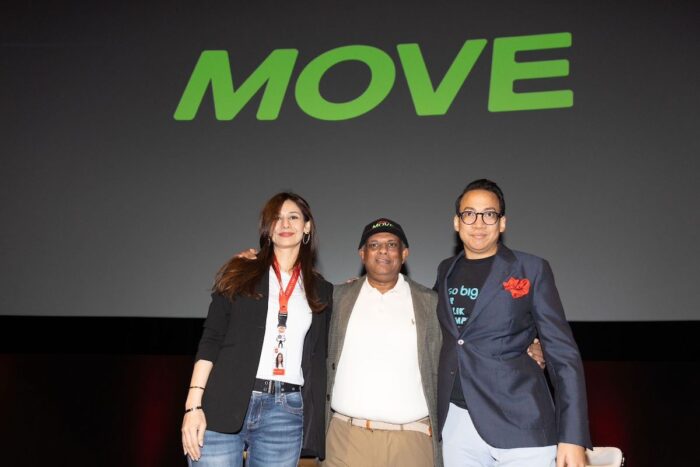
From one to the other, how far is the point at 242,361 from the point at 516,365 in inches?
35.9

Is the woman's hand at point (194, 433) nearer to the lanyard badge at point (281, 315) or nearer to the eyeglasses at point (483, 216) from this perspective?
the lanyard badge at point (281, 315)

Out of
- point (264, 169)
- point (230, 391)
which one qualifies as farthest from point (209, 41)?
point (230, 391)

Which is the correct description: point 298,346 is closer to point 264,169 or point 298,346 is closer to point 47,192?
point 264,169

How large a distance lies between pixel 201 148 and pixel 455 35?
1746 mm

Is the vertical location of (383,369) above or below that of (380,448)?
above

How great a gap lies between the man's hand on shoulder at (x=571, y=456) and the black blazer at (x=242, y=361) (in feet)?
2.61

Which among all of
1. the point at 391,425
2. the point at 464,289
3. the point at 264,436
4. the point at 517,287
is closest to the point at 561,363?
the point at 517,287

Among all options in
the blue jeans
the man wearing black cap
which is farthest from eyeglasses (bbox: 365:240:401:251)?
the blue jeans

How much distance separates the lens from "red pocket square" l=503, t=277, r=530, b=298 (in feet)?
6.15

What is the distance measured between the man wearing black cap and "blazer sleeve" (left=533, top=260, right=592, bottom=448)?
0.47 metres

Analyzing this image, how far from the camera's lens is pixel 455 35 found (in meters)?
3.51

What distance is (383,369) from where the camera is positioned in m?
2.09

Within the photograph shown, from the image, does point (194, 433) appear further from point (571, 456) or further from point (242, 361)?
point (571, 456)

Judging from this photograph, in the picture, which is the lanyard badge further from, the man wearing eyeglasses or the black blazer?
the man wearing eyeglasses
